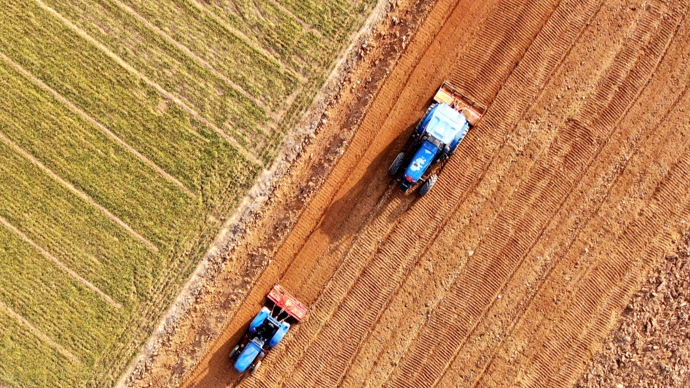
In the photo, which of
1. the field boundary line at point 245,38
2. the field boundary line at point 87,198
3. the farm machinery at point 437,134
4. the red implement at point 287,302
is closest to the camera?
the farm machinery at point 437,134

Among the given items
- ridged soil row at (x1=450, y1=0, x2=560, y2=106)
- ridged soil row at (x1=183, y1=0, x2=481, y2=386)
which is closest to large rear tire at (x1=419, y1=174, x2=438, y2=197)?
ridged soil row at (x1=183, y1=0, x2=481, y2=386)

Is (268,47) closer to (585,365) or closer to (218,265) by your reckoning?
(218,265)

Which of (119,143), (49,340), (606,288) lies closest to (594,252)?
(606,288)

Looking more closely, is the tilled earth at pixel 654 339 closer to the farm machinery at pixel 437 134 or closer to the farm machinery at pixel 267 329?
the farm machinery at pixel 437 134

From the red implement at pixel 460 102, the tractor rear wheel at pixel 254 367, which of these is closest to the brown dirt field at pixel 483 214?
the red implement at pixel 460 102

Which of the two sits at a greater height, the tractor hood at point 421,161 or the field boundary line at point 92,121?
the tractor hood at point 421,161

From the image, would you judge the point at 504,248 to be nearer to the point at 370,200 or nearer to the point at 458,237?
the point at 458,237
